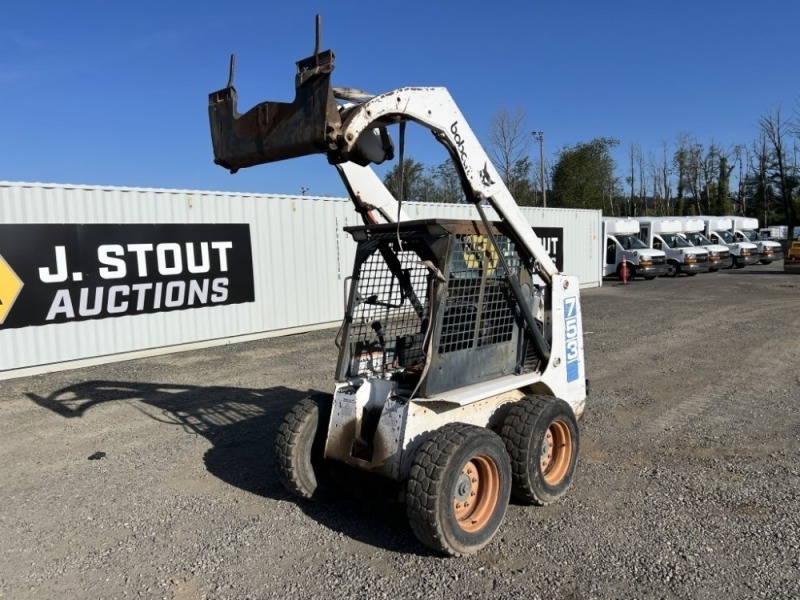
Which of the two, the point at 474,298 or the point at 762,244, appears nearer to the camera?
the point at 474,298

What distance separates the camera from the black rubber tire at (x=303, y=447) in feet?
14.6

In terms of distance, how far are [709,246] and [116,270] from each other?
28.1 metres

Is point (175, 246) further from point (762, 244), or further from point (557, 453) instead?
point (762, 244)

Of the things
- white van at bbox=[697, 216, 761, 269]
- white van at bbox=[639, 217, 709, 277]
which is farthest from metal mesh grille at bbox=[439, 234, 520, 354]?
white van at bbox=[697, 216, 761, 269]

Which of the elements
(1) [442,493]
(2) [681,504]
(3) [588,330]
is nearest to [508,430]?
(1) [442,493]

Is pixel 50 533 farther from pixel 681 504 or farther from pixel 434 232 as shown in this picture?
pixel 681 504

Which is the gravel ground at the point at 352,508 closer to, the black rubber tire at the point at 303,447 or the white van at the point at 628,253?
the black rubber tire at the point at 303,447

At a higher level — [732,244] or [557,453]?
[732,244]

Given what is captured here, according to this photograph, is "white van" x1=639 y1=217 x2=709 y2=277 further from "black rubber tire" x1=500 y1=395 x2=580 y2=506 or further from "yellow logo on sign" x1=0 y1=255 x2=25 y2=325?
"yellow logo on sign" x1=0 y1=255 x2=25 y2=325

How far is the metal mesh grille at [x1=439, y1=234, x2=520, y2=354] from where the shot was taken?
4.29 m

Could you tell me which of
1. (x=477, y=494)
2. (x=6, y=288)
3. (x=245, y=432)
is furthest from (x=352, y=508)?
(x=6, y=288)

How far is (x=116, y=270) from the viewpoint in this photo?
11.2 metres

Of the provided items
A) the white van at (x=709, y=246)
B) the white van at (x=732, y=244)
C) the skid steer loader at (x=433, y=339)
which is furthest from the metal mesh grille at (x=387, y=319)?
the white van at (x=732, y=244)

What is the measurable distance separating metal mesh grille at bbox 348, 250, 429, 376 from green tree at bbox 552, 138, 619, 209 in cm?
5125
